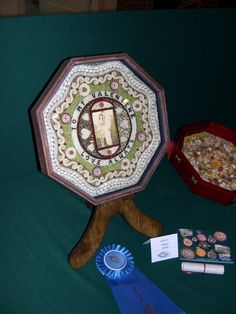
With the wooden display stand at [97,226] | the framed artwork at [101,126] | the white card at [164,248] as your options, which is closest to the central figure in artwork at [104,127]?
the framed artwork at [101,126]

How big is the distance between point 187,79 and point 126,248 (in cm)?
76

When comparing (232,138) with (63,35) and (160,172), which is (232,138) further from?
(63,35)

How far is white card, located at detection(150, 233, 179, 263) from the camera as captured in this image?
94 cm

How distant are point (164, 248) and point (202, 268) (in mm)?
123

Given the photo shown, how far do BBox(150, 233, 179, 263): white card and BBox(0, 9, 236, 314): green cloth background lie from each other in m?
0.02

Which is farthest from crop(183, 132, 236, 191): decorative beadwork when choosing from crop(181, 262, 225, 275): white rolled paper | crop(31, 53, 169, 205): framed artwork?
crop(31, 53, 169, 205): framed artwork

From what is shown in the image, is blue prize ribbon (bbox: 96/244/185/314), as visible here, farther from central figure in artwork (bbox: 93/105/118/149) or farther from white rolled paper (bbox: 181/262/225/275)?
central figure in artwork (bbox: 93/105/118/149)

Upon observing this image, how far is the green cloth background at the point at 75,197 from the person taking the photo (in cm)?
86

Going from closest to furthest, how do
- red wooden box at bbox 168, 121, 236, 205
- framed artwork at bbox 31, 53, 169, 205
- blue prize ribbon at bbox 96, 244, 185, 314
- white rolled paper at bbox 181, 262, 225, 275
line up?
framed artwork at bbox 31, 53, 169, 205 → blue prize ribbon at bbox 96, 244, 185, 314 → white rolled paper at bbox 181, 262, 225, 275 → red wooden box at bbox 168, 121, 236, 205

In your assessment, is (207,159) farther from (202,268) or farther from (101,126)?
(101,126)

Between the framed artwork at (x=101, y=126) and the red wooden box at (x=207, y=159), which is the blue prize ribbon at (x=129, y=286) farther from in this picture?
the red wooden box at (x=207, y=159)

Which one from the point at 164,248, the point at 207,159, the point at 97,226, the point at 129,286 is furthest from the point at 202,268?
the point at 207,159

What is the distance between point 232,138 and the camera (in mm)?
1371

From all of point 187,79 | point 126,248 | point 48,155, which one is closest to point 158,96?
point 48,155
